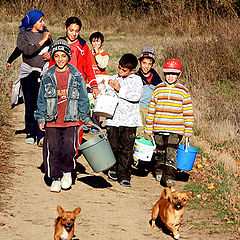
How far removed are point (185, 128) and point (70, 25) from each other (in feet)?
7.51

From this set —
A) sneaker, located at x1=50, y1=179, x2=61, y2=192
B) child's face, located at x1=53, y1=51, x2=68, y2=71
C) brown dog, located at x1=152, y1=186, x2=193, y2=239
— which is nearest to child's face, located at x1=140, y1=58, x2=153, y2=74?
child's face, located at x1=53, y1=51, x2=68, y2=71

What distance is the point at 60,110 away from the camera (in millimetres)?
6133

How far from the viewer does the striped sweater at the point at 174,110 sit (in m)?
6.61

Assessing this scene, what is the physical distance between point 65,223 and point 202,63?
32.4 ft

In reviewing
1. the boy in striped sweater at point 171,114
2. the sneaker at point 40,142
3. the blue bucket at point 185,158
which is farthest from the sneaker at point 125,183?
the sneaker at point 40,142

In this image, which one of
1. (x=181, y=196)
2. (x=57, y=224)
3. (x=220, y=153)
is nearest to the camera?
(x=57, y=224)

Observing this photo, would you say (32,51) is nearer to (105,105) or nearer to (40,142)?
(40,142)

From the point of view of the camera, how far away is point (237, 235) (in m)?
5.41

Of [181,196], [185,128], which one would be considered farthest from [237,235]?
[185,128]

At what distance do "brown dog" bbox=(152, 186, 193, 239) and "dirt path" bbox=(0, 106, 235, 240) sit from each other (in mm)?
201

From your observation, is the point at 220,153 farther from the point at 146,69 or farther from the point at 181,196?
the point at 181,196

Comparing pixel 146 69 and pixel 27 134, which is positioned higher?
pixel 146 69

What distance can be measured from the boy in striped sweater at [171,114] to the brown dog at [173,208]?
1.67 meters

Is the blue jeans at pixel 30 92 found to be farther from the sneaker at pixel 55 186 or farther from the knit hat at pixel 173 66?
the knit hat at pixel 173 66
